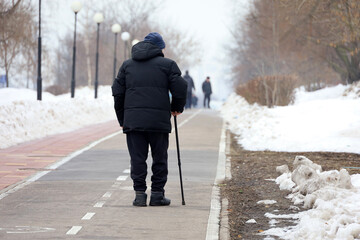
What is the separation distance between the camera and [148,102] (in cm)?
848

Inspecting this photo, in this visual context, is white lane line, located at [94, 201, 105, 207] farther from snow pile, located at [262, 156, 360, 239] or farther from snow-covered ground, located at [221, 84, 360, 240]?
snow pile, located at [262, 156, 360, 239]

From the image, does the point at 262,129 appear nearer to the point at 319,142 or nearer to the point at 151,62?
the point at 319,142

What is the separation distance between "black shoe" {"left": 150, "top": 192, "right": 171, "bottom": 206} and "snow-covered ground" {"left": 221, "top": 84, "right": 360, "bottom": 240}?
110cm

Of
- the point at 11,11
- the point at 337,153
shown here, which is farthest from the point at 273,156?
the point at 11,11

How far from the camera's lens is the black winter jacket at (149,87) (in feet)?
27.8

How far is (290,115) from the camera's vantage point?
63.4ft

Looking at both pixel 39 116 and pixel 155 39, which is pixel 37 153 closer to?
pixel 39 116

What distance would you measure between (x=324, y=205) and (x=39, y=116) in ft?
46.2

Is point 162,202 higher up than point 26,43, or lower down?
lower down

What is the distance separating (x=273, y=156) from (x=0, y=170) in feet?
17.9

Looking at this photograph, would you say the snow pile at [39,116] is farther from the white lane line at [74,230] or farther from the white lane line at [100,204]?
the white lane line at [74,230]

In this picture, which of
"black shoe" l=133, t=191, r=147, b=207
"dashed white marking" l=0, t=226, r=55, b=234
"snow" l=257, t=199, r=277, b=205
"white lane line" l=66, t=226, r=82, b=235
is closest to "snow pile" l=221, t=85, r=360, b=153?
"snow" l=257, t=199, r=277, b=205

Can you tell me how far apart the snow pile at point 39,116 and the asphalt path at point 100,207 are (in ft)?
16.2

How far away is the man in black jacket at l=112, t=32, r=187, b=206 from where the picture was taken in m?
8.49
